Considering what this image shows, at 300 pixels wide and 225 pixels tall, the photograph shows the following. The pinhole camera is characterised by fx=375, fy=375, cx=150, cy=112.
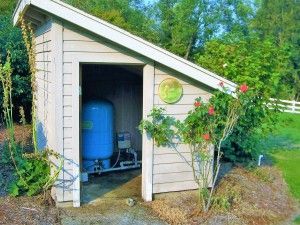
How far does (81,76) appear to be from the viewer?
620cm

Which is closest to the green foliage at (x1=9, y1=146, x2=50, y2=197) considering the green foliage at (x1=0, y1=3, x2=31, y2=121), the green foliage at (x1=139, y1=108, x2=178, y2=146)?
the green foliage at (x1=139, y1=108, x2=178, y2=146)

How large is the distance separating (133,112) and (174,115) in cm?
289

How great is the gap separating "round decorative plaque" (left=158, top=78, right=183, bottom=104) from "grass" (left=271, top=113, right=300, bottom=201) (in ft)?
10.2

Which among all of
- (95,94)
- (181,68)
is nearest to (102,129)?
(95,94)

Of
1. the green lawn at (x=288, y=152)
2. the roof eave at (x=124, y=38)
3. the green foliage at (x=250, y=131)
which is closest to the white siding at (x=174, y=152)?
the roof eave at (x=124, y=38)

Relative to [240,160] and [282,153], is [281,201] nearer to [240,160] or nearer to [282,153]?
[240,160]

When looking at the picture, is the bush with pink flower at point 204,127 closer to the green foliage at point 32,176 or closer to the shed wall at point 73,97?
the shed wall at point 73,97

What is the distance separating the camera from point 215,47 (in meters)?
8.49

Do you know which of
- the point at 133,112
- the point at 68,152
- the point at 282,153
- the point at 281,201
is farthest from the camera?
the point at 282,153

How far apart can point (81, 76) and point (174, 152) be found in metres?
2.01

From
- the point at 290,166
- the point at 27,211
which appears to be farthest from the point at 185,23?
the point at 27,211

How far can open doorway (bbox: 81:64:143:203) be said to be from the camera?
7.09 metres

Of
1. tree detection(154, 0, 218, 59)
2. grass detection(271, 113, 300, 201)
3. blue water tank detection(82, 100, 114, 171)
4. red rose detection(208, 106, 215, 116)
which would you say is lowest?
grass detection(271, 113, 300, 201)

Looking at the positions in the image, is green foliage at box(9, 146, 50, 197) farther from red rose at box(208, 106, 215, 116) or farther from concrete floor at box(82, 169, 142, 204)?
red rose at box(208, 106, 215, 116)
